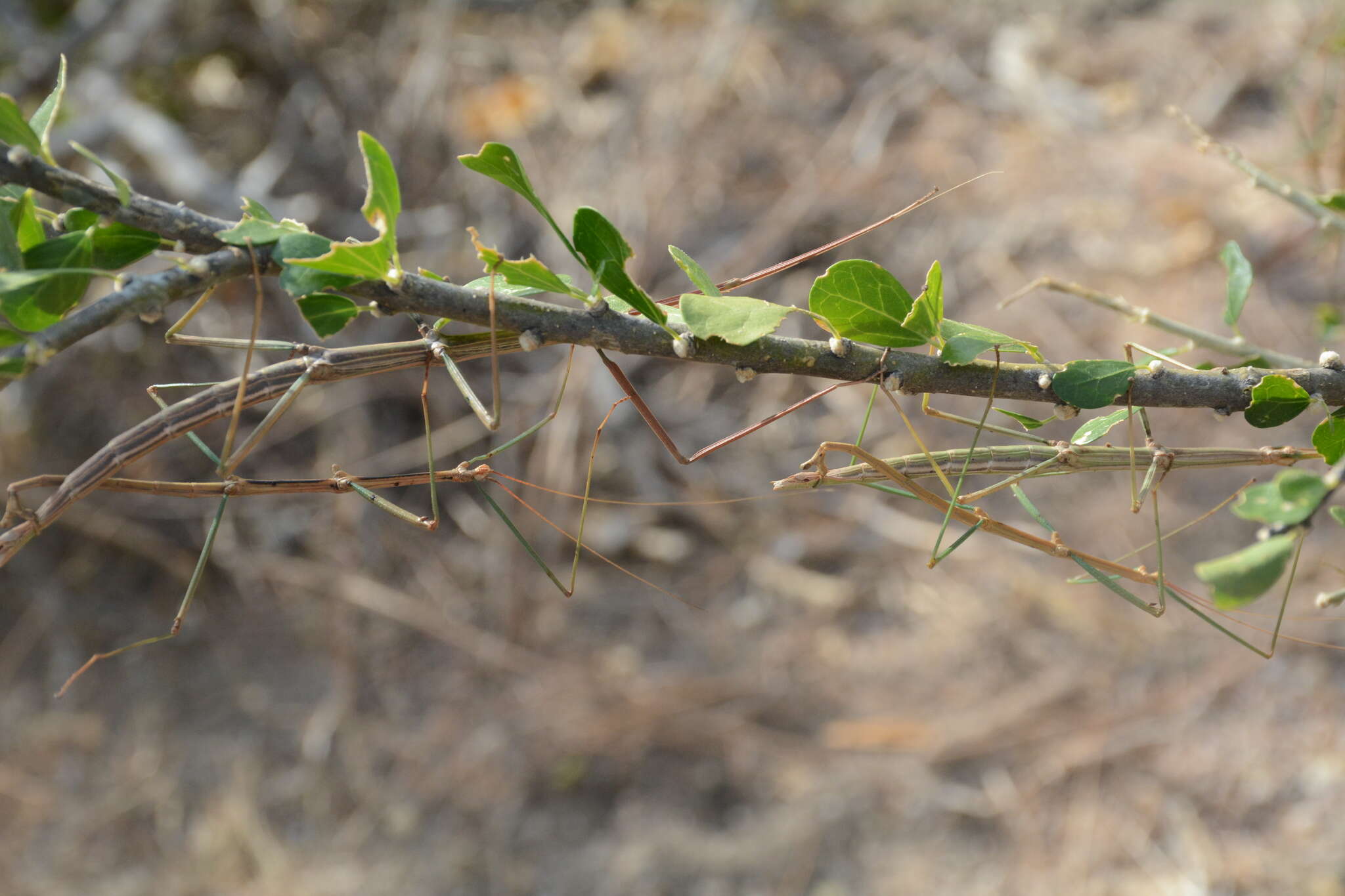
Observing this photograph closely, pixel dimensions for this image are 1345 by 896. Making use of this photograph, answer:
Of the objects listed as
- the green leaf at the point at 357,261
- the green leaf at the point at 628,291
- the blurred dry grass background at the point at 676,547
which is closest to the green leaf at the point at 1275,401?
the green leaf at the point at 628,291

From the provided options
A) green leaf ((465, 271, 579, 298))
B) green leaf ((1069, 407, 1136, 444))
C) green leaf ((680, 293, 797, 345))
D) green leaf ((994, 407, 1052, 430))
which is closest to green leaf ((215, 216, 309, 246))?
green leaf ((465, 271, 579, 298))

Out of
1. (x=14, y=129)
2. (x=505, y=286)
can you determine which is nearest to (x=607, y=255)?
(x=505, y=286)

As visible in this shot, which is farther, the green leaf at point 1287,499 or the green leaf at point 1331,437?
the green leaf at point 1331,437

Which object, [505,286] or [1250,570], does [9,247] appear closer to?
[505,286]

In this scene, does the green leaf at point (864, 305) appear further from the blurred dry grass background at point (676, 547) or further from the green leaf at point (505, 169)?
the blurred dry grass background at point (676, 547)

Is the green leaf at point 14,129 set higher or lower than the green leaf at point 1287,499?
higher

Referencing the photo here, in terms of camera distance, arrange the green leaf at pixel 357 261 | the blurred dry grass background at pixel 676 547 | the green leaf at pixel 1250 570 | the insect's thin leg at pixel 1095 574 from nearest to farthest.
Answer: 1. the green leaf at pixel 1250 570
2. the green leaf at pixel 357 261
3. the insect's thin leg at pixel 1095 574
4. the blurred dry grass background at pixel 676 547
